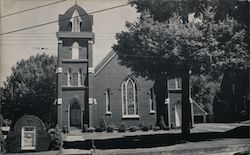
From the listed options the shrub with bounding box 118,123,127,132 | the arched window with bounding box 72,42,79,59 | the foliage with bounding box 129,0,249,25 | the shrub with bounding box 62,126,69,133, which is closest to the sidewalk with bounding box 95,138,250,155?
the shrub with bounding box 118,123,127,132

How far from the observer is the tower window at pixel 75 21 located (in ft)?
40.8

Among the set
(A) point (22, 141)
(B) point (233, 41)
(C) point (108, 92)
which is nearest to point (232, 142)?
(B) point (233, 41)

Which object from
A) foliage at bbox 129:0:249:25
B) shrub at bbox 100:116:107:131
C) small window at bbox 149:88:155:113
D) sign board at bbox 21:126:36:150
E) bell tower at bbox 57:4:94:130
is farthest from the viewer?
small window at bbox 149:88:155:113

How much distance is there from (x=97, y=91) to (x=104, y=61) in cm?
126

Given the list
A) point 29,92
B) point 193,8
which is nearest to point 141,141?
point 29,92

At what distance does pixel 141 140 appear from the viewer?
13.0m

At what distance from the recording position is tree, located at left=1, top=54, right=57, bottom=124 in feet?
40.7

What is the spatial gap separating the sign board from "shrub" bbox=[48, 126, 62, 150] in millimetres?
595

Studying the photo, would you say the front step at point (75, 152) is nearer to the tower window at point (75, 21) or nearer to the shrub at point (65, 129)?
the shrub at point (65, 129)

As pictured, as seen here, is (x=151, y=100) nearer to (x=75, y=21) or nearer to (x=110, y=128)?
(x=110, y=128)

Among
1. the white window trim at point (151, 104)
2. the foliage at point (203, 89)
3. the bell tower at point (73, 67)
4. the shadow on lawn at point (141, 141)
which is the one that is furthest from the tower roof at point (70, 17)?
the foliage at point (203, 89)

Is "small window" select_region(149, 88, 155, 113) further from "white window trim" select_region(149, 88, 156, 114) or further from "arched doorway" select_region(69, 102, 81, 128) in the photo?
"arched doorway" select_region(69, 102, 81, 128)

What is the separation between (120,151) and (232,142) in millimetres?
3289

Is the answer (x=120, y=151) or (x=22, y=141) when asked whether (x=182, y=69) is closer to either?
(x=120, y=151)
